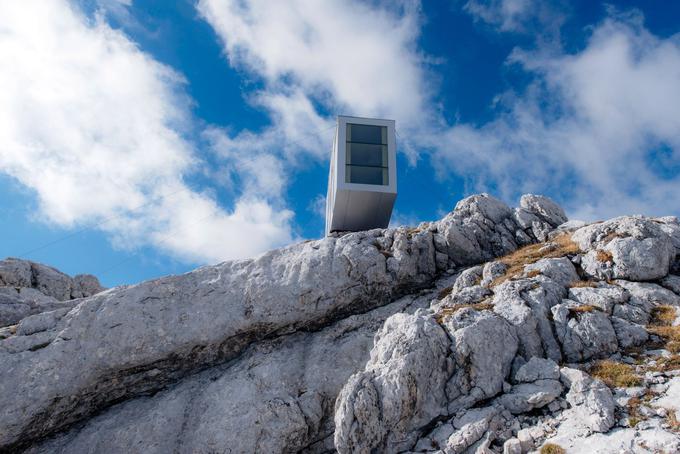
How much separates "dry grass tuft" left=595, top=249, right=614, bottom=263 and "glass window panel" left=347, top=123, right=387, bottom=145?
2452cm

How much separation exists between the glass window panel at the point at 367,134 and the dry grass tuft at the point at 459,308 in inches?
987

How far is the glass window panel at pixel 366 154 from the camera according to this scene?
45.8m

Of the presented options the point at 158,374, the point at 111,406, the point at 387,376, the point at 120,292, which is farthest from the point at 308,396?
the point at 120,292

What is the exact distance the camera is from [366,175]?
45281 mm

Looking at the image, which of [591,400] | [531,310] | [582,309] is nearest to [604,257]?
[582,309]

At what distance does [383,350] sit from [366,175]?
25.1 metres

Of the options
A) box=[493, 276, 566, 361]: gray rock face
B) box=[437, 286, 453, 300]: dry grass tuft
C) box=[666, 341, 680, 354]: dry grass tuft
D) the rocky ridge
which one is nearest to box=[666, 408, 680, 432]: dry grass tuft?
the rocky ridge

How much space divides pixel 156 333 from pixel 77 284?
22.0m

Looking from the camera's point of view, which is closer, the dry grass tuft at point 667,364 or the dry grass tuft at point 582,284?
the dry grass tuft at point 667,364

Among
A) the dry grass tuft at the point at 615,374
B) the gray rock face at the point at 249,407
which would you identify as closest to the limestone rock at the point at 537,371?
the dry grass tuft at the point at 615,374

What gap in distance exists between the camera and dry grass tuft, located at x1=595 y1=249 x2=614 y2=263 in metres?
27.0

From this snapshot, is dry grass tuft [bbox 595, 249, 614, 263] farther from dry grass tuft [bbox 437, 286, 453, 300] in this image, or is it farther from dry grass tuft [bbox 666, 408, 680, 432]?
dry grass tuft [bbox 666, 408, 680, 432]

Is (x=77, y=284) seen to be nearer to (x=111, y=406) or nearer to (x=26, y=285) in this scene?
(x=26, y=285)

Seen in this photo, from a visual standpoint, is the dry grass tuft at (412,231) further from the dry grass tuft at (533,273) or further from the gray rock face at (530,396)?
the gray rock face at (530,396)
